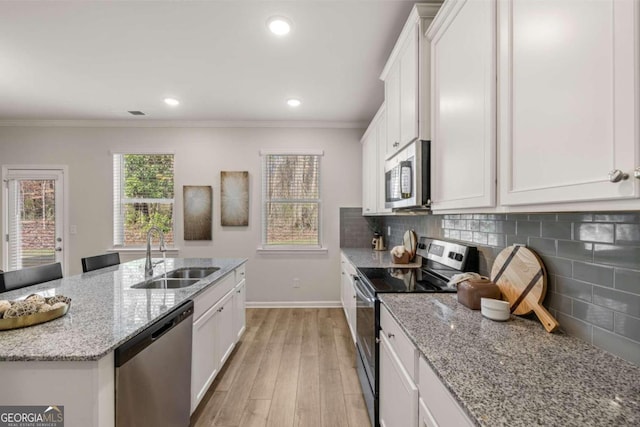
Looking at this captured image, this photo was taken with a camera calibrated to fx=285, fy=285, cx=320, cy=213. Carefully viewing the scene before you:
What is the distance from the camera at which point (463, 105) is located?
4.08ft

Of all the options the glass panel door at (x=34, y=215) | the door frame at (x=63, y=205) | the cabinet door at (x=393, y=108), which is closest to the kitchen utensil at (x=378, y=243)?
the cabinet door at (x=393, y=108)

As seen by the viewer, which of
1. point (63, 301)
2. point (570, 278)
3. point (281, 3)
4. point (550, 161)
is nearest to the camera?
point (550, 161)

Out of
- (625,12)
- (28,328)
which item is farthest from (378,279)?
(28,328)

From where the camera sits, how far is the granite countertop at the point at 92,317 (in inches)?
38.9

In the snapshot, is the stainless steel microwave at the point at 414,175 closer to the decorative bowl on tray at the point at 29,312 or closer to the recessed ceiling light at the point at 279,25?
the recessed ceiling light at the point at 279,25

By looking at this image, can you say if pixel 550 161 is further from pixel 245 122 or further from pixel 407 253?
pixel 245 122

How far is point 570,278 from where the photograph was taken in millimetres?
1051

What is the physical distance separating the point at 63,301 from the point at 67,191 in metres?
3.67

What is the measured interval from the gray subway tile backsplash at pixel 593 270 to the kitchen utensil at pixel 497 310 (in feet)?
0.57

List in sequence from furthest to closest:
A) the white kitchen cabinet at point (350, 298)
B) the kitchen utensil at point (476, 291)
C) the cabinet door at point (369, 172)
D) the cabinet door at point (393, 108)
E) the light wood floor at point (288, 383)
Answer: the cabinet door at point (369, 172) → the white kitchen cabinet at point (350, 298) → the cabinet door at point (393, 108) → the light wood floor at point (288, 383) → the kitchen utensil at point (476, 291)

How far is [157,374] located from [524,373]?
4.71 ft

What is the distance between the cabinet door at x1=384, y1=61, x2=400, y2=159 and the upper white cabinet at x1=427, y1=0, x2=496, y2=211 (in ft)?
1.37

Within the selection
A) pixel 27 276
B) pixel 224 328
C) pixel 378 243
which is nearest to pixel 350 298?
pixel 378 243

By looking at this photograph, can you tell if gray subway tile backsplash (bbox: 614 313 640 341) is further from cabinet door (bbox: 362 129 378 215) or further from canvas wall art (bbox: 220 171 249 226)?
canvas wall art (bbox: 220 171 249 226)
